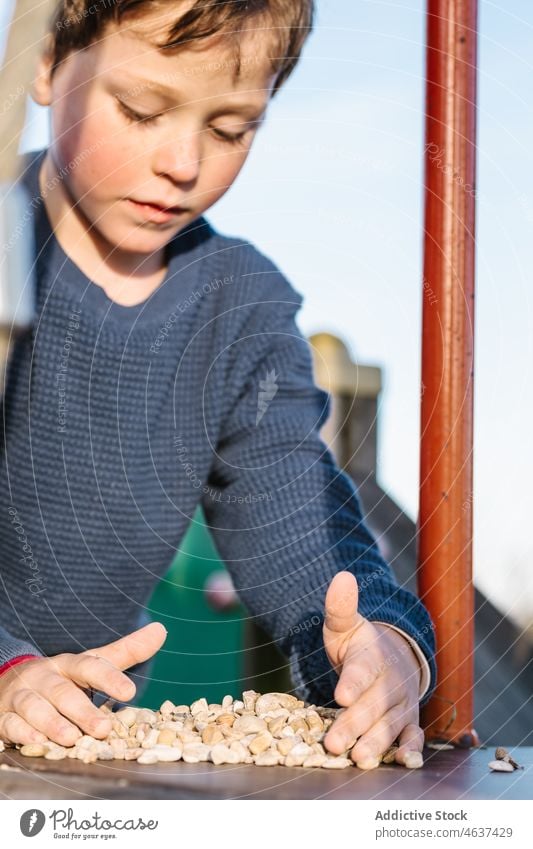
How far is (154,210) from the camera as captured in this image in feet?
3.01

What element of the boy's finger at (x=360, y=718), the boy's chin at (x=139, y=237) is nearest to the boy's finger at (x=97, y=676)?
the boy's finger at (x=360, y=718)

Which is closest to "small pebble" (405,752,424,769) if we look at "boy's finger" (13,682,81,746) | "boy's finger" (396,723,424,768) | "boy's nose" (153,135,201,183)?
"boy's finger" (396,723,424,768)

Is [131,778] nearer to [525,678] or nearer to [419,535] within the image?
[419,535]

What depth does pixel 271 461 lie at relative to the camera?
97 centimetres

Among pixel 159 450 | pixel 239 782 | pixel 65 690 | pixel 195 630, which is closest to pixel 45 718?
pixel 65 690

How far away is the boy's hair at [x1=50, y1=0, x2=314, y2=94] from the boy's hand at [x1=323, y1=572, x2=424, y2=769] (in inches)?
19.3

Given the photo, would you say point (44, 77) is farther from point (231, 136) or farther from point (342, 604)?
point (342, 604)

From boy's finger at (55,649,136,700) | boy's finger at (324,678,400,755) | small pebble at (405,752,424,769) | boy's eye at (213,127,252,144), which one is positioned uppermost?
boy's eye at (213,127,252,144)

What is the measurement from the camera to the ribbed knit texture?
0.92 meters

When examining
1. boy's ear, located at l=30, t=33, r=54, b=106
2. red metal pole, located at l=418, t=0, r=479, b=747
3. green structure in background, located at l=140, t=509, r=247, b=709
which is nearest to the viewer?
red metal pole, located at l=418, t=0, r=479, b=747

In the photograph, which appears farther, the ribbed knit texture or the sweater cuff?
the ribbed knit texture

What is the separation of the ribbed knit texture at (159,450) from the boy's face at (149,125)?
2.9 inches

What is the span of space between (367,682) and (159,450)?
1.35 feet

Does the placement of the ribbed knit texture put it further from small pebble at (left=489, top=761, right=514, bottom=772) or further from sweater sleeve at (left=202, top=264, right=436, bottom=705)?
small pebble at (left=489, top=761, right=514, bottom=772)
